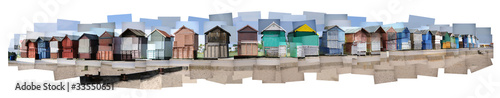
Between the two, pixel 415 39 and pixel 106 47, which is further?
pixel 415 39

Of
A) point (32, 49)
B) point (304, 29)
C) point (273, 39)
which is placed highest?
point (304, 29)

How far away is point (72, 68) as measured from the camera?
11.6ft

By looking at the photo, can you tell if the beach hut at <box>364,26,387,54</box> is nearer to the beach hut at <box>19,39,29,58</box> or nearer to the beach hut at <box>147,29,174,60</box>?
the beach hut at <box>147,29,174,60</box>

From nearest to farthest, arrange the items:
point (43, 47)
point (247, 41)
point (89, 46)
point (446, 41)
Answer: point (247, 41)
point (89, 46)
point (43, 47)
point (446, 41)

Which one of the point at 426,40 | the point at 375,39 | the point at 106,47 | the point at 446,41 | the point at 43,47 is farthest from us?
the point at 446,41

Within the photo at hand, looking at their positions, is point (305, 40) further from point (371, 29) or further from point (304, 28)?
point (371, 29)

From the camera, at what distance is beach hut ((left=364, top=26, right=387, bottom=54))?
350 cm

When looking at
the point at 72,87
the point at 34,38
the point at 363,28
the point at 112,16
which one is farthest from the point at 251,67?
the point at 34,38

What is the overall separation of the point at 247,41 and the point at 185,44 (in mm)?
748

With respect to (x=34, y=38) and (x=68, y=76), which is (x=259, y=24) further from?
(x=34, y=38)

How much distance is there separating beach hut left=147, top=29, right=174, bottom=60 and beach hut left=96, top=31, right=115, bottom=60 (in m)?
0.52

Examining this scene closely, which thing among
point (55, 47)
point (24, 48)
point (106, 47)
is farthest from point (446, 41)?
point (24, 48)

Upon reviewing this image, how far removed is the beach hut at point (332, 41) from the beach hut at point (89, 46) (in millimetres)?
2916

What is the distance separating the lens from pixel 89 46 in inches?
135
